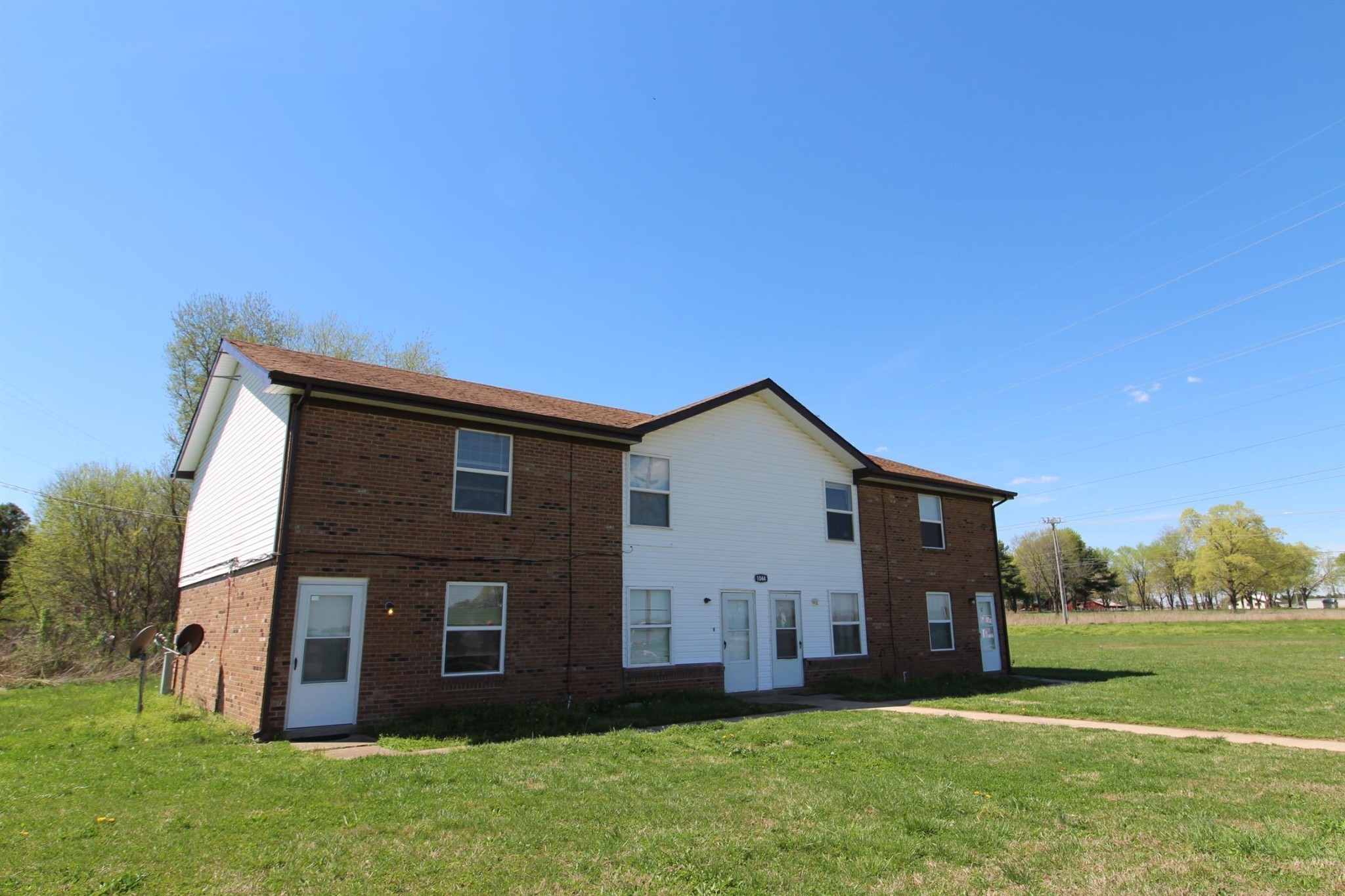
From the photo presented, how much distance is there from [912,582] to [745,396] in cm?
652

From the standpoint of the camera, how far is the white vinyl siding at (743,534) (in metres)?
14.1

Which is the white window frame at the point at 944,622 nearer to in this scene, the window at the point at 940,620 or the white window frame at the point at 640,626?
the window at the point at 940,620

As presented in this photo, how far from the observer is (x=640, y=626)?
1352cm

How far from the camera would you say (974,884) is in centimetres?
428

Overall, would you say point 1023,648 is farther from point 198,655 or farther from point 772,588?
point 198,655

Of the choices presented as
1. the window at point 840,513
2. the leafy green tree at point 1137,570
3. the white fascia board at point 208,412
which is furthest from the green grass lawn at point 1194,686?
the leafy green tree at point 1137,570

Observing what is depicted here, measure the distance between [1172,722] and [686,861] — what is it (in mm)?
8762

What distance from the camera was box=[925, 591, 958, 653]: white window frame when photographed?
18375mm

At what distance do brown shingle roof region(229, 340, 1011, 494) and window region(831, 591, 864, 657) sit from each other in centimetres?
321

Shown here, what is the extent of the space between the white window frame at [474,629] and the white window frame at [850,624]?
25.1 ft

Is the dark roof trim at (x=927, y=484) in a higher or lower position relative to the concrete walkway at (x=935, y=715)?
higher

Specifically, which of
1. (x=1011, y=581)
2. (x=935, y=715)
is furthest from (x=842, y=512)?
(x=1011, y=581)

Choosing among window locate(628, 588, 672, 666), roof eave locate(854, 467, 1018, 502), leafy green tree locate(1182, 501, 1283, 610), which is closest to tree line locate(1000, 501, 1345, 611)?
leafy green tree locate(1182, 501, 1283, 610)

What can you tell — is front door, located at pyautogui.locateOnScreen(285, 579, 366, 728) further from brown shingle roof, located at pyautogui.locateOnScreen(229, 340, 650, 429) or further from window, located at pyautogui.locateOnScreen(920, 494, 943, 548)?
window, located at pyautogui.locateOnScreen(920, 494, 943, 548)
